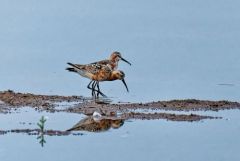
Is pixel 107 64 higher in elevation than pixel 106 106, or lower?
higher

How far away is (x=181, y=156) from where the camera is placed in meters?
12.3

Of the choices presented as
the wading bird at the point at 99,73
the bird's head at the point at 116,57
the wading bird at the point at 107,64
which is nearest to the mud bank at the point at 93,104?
the wading bird at the point at 107,64

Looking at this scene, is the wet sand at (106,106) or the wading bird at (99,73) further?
the wading bird at (99,73)

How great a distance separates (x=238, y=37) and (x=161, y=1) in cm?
493

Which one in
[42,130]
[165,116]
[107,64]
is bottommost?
[42,130]

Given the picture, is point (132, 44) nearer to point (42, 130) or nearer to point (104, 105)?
point (104, 105)

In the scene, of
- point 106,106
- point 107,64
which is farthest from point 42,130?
point 107,64

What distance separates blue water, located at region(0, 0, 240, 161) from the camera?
531 inches

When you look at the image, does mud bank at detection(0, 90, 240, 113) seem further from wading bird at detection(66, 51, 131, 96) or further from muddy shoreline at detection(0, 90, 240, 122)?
wading bird at detection(66, 51, 131, 96)

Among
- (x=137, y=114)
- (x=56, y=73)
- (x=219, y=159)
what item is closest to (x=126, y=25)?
(x=56, y=73)

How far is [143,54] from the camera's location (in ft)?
67.6

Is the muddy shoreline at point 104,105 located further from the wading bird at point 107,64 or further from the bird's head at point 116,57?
the bird's head at point 116,57

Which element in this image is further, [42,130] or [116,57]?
[116,57]

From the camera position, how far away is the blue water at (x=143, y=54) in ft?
44.3
